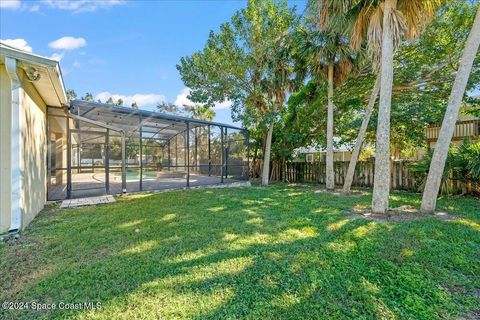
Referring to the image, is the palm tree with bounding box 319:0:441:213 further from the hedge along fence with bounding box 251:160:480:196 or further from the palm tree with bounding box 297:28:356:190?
the hedge along fence with bounding box 251:160:480:196

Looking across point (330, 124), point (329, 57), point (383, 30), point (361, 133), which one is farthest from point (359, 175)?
point (383, 30)

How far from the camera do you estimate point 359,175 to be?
10.3 m

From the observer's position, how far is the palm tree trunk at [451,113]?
4.63m

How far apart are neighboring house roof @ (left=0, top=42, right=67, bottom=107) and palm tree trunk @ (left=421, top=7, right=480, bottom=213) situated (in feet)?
25.2

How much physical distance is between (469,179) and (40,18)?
15700mm

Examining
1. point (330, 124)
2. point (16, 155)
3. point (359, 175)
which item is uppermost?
point (330, 124)

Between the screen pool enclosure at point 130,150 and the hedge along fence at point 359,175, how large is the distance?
2440 mm

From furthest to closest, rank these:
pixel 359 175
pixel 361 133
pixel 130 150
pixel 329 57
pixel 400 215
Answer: pixel 130 150 → pixel 359 175 → pixel 329 57 → pixel 361 133 → pixel 400 215

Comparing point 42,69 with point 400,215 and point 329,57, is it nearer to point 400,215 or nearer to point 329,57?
point 400,215

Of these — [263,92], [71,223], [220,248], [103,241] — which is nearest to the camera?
[220,248]

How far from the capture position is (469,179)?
23.1 ft

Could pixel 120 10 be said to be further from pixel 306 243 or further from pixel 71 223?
pixel 306 243

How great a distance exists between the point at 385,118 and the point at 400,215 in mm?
2178

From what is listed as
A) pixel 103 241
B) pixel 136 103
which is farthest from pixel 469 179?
pixel 136 103
